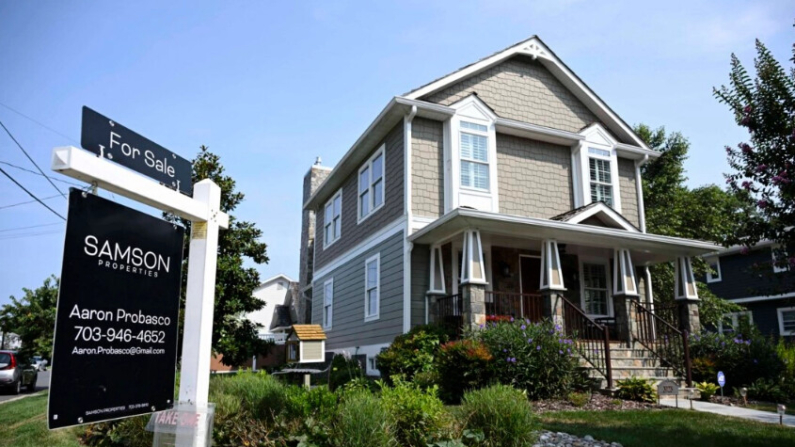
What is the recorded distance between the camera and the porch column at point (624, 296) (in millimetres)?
11820

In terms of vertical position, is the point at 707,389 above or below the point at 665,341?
below

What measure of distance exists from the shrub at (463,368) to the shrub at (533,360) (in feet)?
0.70

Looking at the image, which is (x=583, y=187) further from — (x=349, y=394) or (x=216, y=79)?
(x=349, y=394)


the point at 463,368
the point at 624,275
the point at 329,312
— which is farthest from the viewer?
the point at 329,312

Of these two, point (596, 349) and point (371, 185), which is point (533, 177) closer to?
point (371, 185)

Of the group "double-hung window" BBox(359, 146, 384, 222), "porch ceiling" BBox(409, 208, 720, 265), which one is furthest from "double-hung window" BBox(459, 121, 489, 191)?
"double-hung window" BBox(359, 146, 384, 222)

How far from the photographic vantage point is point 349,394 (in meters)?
5.33

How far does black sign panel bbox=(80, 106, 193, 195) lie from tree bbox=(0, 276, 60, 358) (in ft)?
95.9

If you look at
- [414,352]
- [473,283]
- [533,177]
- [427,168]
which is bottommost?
[414,352]

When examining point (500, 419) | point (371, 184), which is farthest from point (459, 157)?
point (500, 419)

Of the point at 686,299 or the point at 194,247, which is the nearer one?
the point at 194,247

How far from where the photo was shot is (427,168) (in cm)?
1289

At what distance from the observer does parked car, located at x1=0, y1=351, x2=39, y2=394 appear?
1672 centimetres

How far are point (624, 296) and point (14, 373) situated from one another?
56.2 feet
